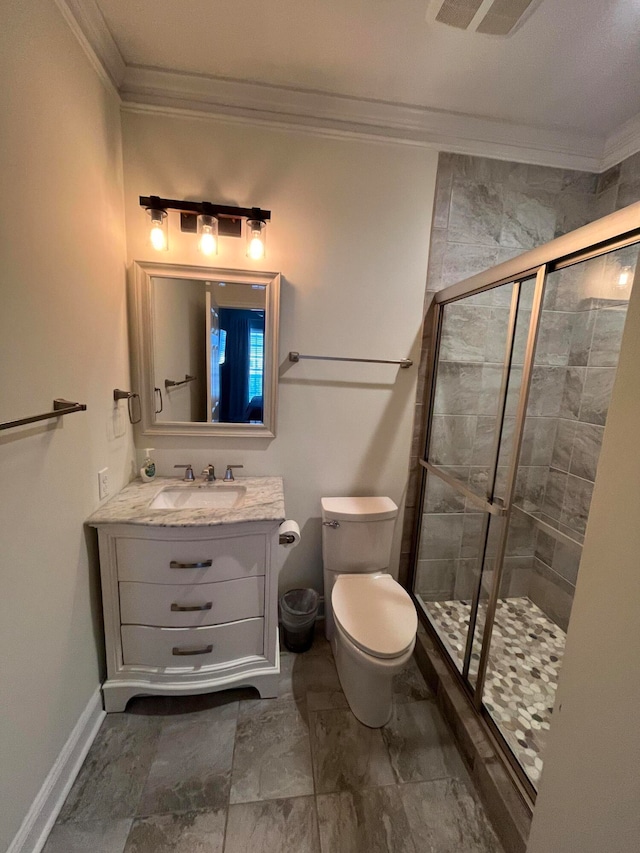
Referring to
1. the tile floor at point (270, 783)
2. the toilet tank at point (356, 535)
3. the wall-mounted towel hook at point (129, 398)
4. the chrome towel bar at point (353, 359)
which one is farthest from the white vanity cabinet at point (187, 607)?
the chrome towel bar at point (353, 359)

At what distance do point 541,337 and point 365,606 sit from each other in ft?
5.06

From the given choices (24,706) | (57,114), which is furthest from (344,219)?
(24,706)

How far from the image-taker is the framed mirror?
1.64 m

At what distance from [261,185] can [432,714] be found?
2.50 meters

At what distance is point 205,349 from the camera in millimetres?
1693

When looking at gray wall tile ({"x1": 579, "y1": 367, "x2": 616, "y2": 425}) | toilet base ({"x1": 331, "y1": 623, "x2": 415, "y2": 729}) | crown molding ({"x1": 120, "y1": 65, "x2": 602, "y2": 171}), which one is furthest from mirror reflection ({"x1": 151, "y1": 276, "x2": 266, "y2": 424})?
gray wall tile ({"x1": 579, "y1": 367, "x2": 616, "y2": 425})

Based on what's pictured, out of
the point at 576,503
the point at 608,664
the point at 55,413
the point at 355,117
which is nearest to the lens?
the point at 608,664

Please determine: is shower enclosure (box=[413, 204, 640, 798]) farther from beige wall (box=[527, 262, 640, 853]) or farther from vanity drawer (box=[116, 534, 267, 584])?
vanity drawer (box=[116, 534, 267, 584])

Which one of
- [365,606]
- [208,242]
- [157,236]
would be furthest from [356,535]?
[157,236]

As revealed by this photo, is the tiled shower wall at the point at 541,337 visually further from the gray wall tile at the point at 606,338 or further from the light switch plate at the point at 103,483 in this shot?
the light switch plate at the point at 103,483

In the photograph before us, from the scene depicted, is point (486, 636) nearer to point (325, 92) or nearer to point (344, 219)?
point (344, 219)

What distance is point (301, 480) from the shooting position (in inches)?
73.9

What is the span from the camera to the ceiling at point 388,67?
1184mm

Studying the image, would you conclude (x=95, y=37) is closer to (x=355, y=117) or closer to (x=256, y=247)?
(x=256, y=247)
